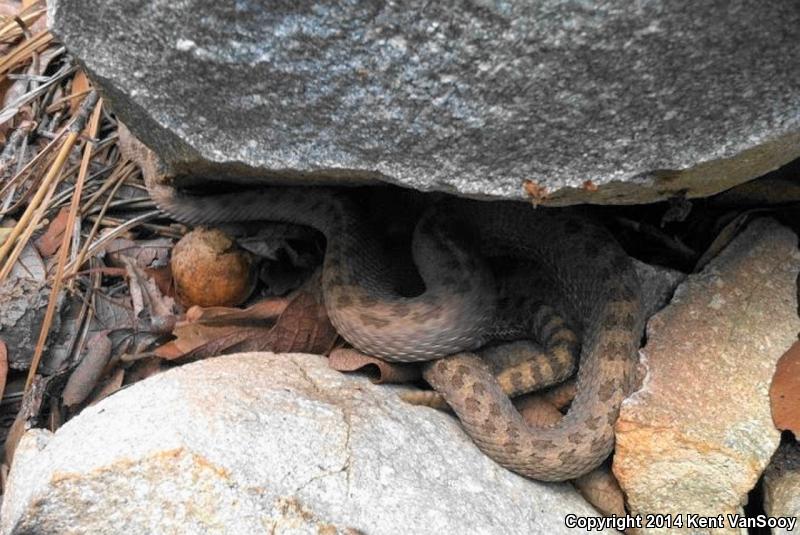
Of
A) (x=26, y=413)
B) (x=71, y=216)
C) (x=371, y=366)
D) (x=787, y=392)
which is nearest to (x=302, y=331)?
(x=371, y=366)

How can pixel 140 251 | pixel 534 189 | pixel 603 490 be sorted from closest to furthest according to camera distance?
pixel 534 189
pixel 603 490
pixel 140 251

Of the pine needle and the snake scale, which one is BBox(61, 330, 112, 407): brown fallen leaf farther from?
the snake scale

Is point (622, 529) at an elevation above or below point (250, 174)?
below

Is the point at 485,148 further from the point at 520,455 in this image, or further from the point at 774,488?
the point at 774,488

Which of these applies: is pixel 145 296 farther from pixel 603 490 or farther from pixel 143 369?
pixel 603 490

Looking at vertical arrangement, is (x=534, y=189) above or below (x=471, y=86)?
below

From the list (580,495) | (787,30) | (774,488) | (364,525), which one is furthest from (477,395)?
(787,30)

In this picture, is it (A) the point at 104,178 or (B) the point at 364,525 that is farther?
(A) the point at 104,178
